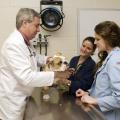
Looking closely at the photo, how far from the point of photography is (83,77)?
234 centimetres

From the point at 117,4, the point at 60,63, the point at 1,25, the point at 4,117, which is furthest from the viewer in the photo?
the point at 117,4

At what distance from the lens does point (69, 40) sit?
369cm

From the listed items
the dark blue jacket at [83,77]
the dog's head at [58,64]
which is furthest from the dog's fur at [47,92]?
the dark blue jacket at [83,77]

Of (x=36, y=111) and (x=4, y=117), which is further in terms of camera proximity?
(x=4, y=117)

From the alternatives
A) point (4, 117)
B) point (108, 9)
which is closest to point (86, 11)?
point (108, 9)

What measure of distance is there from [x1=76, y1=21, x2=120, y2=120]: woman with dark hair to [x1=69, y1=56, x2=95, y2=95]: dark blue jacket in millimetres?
378

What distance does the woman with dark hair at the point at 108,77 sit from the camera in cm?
166

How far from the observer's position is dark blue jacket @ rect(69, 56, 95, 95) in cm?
230

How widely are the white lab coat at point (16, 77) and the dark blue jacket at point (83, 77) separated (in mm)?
296

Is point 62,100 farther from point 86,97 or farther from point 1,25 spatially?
point 1,25

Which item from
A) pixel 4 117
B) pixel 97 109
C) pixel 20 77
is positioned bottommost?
pixel 4 117

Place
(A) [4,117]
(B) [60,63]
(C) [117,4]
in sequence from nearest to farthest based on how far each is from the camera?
(A) [4,117] → (B) [60,63] → (C) [117,4]

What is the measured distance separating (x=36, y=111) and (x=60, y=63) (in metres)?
0.55

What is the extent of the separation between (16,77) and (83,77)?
0.60 meters
